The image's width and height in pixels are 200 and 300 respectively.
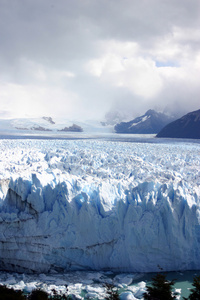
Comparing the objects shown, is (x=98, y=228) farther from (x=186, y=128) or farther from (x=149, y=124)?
(x=149, y=124)

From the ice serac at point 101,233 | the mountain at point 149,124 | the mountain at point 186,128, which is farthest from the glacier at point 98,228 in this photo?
the mountain at point 149,124

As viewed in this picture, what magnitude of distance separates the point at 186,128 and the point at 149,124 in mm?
24175

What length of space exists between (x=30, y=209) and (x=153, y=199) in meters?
3.10

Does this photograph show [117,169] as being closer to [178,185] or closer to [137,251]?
[178,185]

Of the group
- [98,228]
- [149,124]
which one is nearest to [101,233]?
[98,228]

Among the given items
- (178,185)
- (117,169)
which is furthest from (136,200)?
(117,169)

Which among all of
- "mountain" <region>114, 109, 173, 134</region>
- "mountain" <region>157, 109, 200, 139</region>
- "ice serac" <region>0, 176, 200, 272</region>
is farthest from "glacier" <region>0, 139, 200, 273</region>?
"mountain" <region>114, 109, 173, 134</region>

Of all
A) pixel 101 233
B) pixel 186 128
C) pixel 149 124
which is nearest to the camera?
pixel 101 233

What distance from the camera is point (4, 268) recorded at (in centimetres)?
611

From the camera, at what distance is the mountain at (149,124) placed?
8162cm

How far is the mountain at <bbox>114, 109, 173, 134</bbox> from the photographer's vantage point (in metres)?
81.6

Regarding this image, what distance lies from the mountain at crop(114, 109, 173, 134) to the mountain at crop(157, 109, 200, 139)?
20444 mm

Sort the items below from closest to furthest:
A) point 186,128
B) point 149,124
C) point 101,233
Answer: point 101,233 → point 186,128 → point 149,124

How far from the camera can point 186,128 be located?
189 feet
